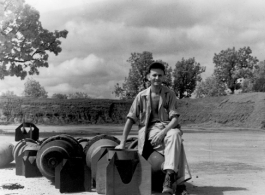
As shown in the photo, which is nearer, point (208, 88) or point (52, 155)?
point (52, 155)

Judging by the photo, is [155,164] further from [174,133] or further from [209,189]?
[209,189]

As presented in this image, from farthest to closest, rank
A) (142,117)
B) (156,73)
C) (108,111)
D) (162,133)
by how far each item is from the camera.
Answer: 1. (108,111)
2. (142,117)
3. (156,73)
4. (162,133)

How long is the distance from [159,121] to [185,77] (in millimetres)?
70224

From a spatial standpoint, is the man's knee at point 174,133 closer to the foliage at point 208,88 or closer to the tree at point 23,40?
the tree at point 23,40

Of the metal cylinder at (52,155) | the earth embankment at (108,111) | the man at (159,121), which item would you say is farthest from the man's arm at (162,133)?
the earth embankment at (108,111)

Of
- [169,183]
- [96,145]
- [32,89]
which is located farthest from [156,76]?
[32,89]

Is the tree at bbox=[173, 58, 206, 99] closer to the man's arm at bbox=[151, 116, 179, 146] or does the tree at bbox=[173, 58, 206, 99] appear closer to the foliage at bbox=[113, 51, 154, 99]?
the foliage at bbox=[113, 51, 154, 99]

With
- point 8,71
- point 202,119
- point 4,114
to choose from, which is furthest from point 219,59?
point 8,71

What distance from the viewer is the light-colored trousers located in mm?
4809

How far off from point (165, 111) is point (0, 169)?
477 centimetres

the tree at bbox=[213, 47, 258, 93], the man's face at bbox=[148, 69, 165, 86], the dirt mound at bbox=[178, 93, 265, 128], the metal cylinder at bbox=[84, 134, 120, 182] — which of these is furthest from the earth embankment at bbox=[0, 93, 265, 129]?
the man's face at bbox=[148, 69, 165, 86]

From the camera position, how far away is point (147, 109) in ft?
18.1

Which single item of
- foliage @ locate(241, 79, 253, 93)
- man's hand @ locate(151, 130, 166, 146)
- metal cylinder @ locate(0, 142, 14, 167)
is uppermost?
foliage @ locate(241, 79, 253, 93)

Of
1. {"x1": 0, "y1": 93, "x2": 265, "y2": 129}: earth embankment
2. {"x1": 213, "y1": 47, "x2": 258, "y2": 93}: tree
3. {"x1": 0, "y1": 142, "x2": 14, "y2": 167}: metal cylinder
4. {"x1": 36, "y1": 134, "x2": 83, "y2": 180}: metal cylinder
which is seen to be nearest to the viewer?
{"x1": 36, "y1": 134, "x2": 83, "y2": 180}: metal cylinder
